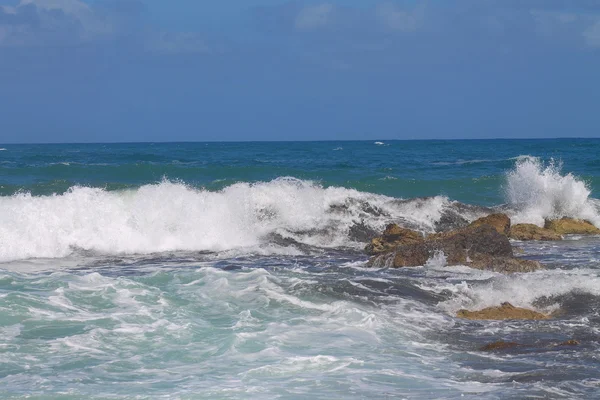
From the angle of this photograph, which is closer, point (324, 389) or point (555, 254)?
point (324, 389)

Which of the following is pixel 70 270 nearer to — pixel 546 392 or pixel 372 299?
pixel 372 299

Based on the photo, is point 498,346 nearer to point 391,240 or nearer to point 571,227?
point 391,240

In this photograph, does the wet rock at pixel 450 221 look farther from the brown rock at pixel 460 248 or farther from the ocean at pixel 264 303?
the brown rock at pixel 460 248

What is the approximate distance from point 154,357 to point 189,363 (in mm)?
401

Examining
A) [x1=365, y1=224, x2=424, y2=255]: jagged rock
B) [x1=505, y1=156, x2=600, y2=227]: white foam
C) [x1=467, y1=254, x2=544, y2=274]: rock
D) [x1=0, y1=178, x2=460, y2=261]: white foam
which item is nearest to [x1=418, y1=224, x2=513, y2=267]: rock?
[x1=467, y1=254, x2=544, y2=274]: rock

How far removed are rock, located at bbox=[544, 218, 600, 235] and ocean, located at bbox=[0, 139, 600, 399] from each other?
1.03 metres

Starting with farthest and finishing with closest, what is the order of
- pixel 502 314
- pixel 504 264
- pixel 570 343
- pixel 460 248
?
pixel 460 248 → pixel 504 264 → pixel 502 314 → pixel 570 343

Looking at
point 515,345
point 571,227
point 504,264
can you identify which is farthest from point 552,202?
point 515,345

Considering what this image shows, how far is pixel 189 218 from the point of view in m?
17.4

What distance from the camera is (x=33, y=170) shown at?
30.0 metres

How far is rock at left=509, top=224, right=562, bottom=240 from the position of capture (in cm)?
1711

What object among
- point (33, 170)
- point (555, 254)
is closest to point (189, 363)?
point (555, 254)

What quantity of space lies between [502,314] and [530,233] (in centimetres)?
842

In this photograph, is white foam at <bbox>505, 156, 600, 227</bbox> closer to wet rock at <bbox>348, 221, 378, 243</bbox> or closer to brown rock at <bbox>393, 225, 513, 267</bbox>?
wet rock at <bbox>348, 221, 378, 243</bbox>
